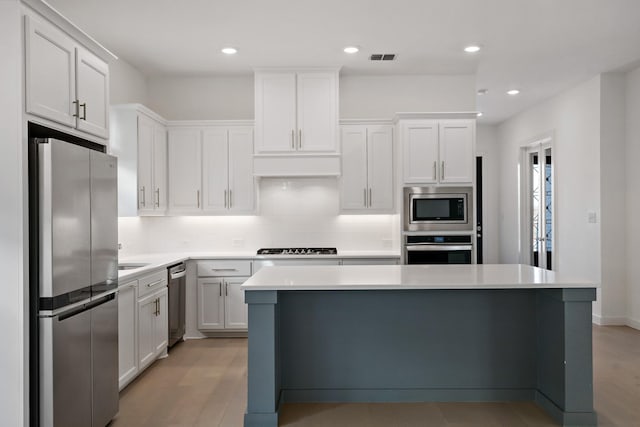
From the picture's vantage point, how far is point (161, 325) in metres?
4.52

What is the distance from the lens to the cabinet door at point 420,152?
208 inches

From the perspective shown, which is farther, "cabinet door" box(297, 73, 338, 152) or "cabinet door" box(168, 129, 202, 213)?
"cabinet door" box(168, 129, 202, 213)

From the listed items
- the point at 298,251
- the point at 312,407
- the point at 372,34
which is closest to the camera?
the point at 312,407

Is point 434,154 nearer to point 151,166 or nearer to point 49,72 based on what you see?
Answer: point 151,166

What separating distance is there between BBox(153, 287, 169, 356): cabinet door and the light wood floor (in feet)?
0.62

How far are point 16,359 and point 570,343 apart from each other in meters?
2.96

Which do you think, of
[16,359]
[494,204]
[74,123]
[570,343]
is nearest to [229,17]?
[74,123]

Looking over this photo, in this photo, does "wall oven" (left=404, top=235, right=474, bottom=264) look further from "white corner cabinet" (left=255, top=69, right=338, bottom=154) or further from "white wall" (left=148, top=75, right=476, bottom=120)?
"white wall" (left=148, top=75, right=476, bottom=120)

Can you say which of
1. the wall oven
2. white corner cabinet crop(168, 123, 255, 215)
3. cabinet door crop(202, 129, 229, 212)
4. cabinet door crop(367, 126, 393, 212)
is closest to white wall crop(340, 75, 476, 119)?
cabinet door crop(367, 126, 393, 212)

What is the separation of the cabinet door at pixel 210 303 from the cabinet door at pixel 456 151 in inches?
102

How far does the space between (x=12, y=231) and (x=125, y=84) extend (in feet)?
10.7

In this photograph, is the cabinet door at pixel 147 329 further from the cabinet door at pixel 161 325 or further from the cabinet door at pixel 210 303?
the cabinet door at pixel 210 303

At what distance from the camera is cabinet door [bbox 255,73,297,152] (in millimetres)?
5352

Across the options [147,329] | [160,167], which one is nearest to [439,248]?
[147,329]
